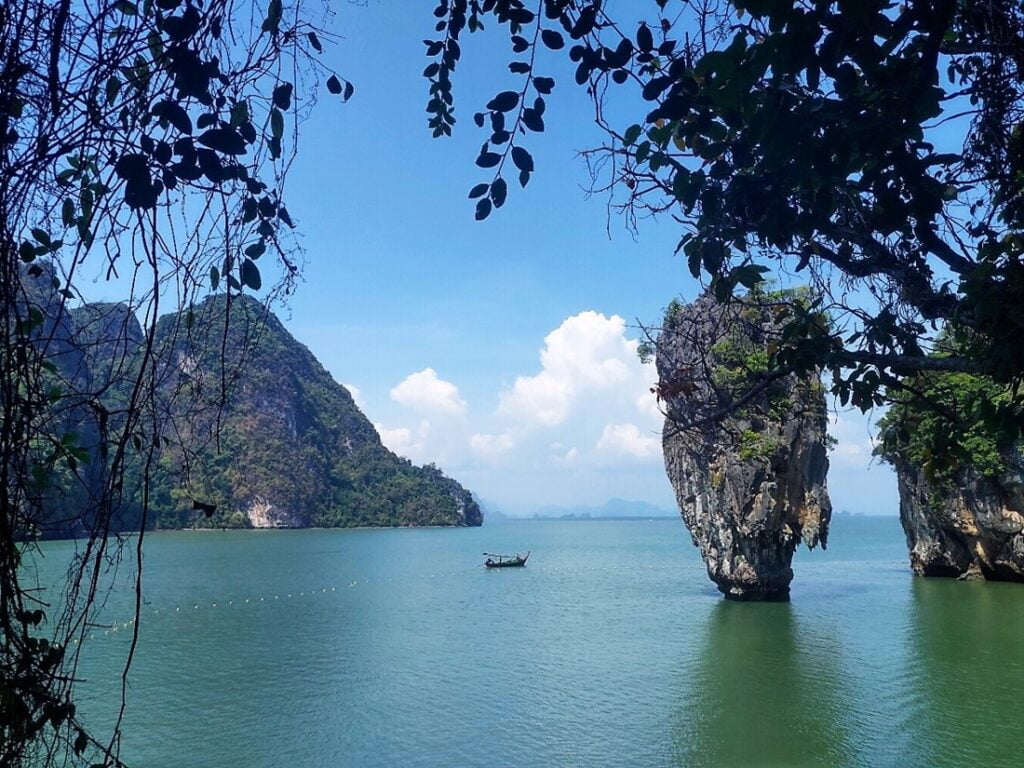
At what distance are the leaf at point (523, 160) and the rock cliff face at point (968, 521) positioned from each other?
20.8 metres

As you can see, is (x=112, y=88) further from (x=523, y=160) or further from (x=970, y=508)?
(x=970, y=508)

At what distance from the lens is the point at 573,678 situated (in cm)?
1391

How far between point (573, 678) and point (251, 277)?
530 inches

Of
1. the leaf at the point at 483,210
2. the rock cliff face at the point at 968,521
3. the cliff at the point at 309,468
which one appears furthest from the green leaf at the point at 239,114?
the cliff at the point at 309,468

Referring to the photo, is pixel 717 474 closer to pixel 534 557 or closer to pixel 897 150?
pixel 897 150

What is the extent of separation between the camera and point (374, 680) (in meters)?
14.0

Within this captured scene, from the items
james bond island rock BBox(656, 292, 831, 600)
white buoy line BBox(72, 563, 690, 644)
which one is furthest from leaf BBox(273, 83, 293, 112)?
james bond island rock BBox(656, 292, 831, 600)

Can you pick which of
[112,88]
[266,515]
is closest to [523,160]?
[112,88]

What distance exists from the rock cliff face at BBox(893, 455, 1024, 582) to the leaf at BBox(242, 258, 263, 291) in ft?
70.0

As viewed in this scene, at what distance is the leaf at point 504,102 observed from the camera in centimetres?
214

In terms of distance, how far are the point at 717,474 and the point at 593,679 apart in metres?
8.16

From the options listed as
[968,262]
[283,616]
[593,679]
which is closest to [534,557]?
[283,616]

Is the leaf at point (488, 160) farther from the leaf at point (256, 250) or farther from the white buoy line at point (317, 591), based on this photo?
the white buoy line at point (317, 591)

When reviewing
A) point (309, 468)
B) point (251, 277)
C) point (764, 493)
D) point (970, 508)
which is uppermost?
point (309, 468)
